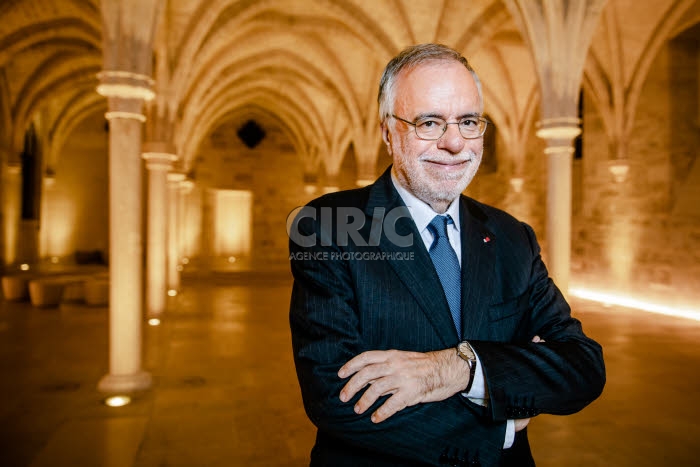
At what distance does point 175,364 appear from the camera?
641cm

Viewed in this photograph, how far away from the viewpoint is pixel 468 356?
134cm

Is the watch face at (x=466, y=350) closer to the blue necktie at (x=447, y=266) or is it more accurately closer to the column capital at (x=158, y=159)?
the blue necktie at (x=447, y=266)

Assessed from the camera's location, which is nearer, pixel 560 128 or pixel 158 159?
pixel 560 128

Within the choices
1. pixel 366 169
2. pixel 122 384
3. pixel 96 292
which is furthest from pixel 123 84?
pixel 366 169

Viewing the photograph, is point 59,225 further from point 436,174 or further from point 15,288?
point 436,174

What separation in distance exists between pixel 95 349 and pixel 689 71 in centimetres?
1300

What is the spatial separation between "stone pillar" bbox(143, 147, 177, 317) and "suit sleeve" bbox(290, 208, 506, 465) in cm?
885

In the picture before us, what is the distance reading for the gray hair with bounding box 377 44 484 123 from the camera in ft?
4.61

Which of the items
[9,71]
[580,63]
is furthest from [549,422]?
[9,71]

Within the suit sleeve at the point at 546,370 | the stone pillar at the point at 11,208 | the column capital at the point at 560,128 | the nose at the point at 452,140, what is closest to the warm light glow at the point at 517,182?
the column capital at the point at 560,128

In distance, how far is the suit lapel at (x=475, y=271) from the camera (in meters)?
1.43

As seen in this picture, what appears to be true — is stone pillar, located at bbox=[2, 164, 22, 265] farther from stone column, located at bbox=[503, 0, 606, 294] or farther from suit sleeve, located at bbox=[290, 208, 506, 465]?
suit sleeve, located at bbox=[290, 208, 506, 465]

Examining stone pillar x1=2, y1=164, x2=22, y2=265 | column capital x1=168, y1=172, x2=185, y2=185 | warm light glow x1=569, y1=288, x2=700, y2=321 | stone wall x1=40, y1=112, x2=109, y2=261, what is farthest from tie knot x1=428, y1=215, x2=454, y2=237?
stone wall x1=40, y1=112, x2=109, y2=261

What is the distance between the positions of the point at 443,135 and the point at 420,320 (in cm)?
49
